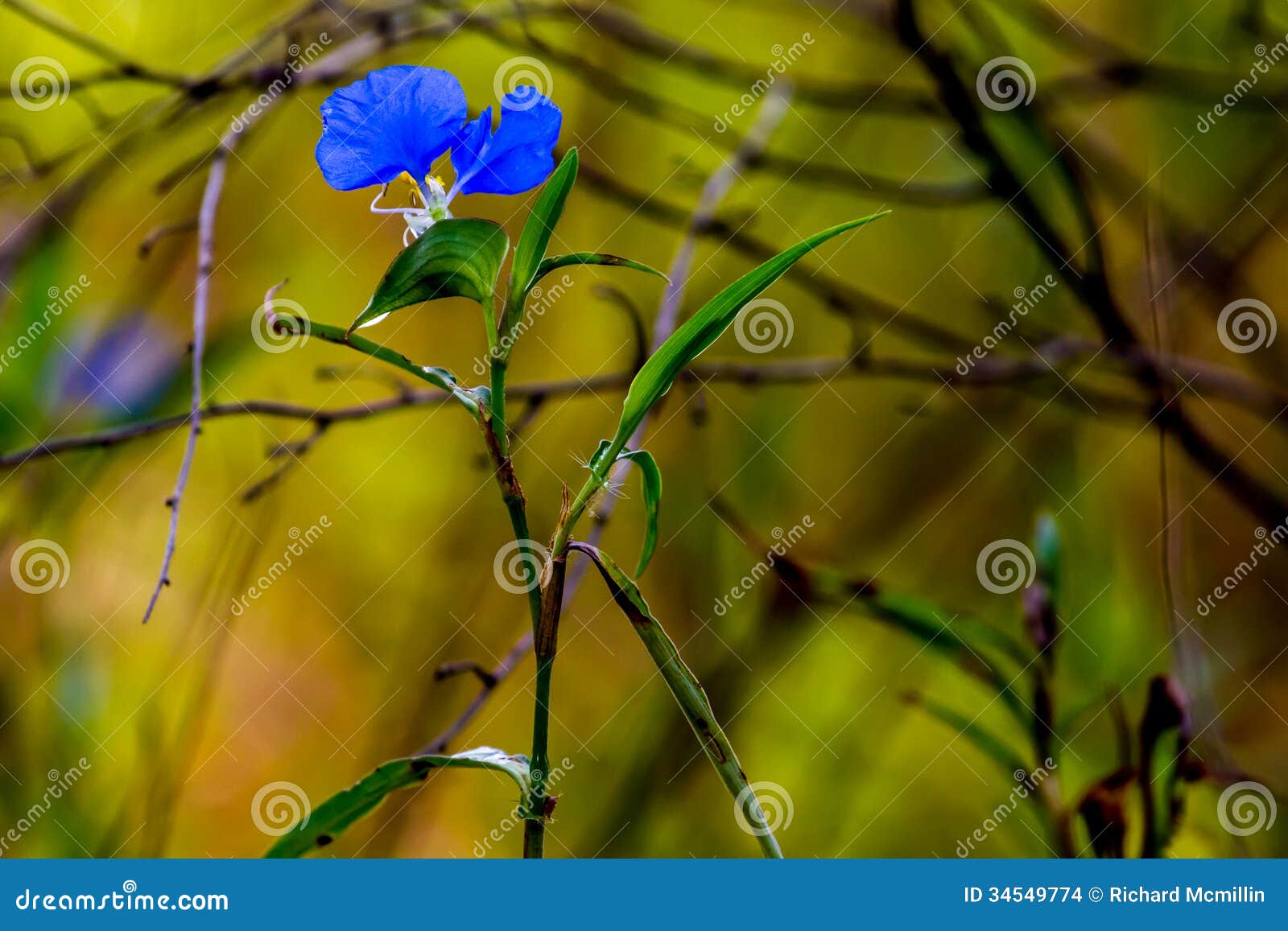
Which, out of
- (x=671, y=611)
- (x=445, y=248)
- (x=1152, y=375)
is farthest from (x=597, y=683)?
(x=445, y=248)

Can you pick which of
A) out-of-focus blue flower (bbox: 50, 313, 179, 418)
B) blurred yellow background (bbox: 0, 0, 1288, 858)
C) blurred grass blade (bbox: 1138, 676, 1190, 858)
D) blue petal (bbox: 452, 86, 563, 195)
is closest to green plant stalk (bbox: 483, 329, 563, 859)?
blue petal (bbox: 452, 86, 563, 195)

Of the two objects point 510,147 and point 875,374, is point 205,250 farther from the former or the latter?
point 875,374

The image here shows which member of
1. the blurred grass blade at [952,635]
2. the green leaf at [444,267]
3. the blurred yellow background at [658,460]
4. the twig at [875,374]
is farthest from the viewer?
→ the blurred yellow background at [658,460]

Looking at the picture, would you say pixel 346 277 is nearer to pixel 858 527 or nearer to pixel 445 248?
pixel 858 527

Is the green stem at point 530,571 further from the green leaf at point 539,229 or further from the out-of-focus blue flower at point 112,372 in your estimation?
the out-of-focus blue flower at point 112,372

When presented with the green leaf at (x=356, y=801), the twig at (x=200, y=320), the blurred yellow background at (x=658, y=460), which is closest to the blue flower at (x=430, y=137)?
the twig at (x=200, y=320)

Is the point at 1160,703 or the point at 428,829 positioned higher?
the point at 428,829

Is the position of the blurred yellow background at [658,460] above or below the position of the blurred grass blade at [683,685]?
above
